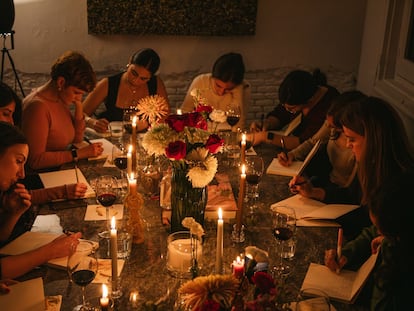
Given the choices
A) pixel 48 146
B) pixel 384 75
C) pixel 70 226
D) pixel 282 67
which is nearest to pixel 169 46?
pixel 282 67

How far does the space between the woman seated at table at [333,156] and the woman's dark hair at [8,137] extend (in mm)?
1317

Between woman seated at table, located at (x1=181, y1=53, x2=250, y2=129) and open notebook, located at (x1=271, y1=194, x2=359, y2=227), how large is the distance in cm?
96

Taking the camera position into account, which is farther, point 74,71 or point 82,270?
point 74,71

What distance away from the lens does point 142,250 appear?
196 centimetres

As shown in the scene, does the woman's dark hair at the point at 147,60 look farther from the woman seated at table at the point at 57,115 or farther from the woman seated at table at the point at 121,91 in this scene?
the woman seated at table at the point at 57,115

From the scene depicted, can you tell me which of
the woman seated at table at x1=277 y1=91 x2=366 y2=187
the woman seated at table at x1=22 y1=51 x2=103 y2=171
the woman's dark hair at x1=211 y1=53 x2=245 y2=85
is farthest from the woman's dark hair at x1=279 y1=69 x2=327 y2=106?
the woman seated at table at x1=22 y1=51 x2=103 y2=171

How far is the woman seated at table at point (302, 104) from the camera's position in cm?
310

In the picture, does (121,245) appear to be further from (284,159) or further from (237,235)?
(284,159)

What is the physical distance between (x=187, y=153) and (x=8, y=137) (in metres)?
0.71

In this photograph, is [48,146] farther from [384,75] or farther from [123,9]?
[384,75]

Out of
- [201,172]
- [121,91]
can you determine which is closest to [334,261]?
[201,172]

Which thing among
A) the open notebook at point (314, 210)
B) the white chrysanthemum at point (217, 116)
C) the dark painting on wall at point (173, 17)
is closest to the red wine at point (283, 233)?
the open notebook at point (314, 210)

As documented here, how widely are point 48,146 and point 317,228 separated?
4.99ft

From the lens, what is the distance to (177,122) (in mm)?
1901
